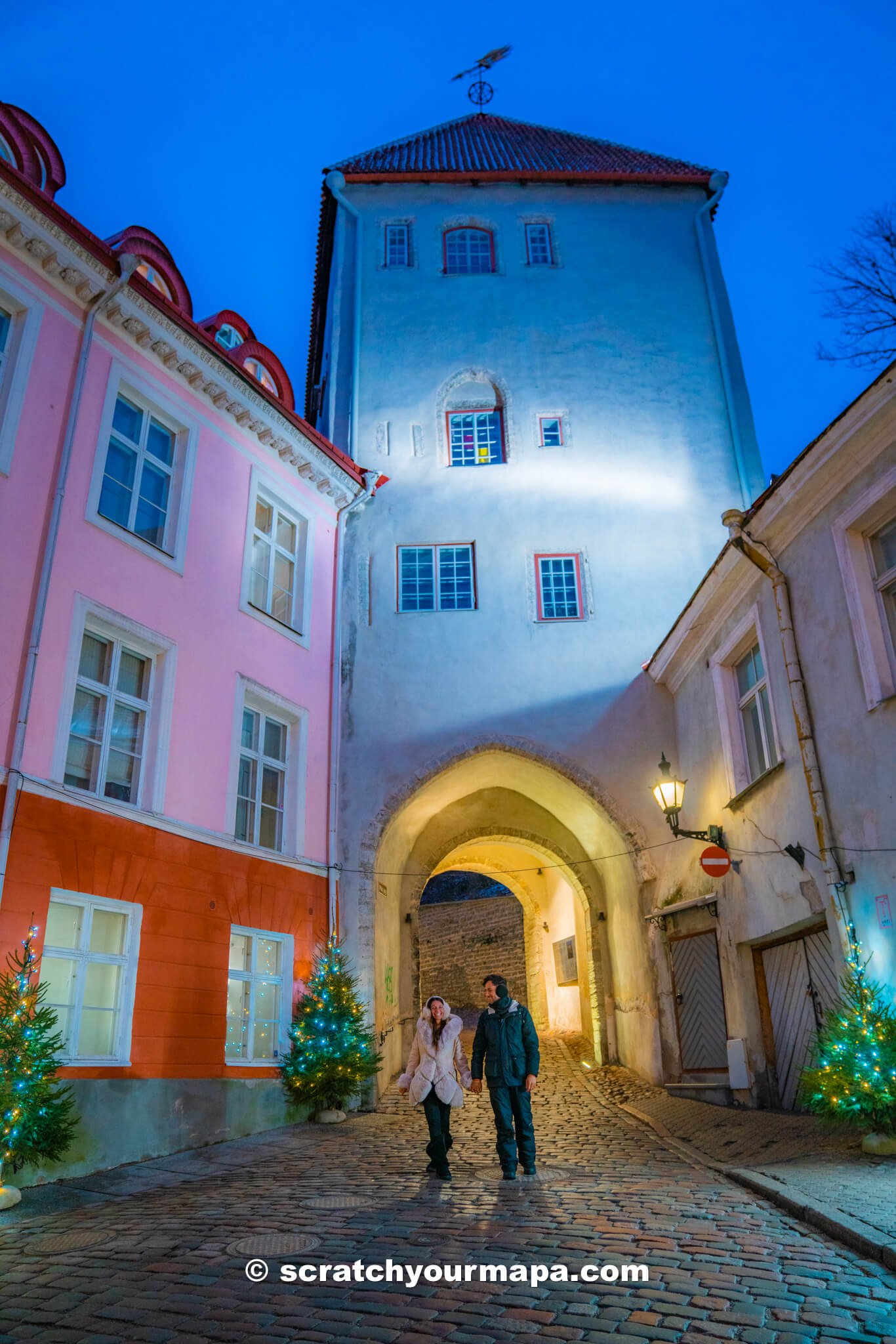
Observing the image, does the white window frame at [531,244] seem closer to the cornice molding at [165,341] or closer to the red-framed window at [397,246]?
the red-framed window at [397,246]

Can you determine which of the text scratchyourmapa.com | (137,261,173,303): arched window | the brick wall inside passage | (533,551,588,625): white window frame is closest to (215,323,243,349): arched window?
(137,261,173,303): arched window

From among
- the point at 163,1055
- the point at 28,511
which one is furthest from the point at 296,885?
the point at 28,511

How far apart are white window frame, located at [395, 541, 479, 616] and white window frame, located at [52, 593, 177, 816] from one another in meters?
5.71

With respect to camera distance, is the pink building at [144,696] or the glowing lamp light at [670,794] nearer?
the pink building at [144,696]

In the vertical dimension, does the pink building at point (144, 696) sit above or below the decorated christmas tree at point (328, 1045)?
above

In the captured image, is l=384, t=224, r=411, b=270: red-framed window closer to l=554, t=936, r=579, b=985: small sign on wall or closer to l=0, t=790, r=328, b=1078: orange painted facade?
l=0, t=790, r=328, b=1078: orange painted facade

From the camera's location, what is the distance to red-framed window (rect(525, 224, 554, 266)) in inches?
807

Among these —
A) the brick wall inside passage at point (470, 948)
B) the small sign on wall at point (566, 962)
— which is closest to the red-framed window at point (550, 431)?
the small sign on wall at point (566, 962)

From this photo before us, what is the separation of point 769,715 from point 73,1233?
28.8ft

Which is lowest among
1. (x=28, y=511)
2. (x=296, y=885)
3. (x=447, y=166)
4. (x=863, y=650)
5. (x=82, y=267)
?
(x=296, y=885)

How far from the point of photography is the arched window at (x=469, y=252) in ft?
67.0

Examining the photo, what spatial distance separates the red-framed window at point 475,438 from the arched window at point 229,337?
4.19 m

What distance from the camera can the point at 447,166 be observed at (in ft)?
71.0

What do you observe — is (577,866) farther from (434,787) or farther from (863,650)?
(863,650)
